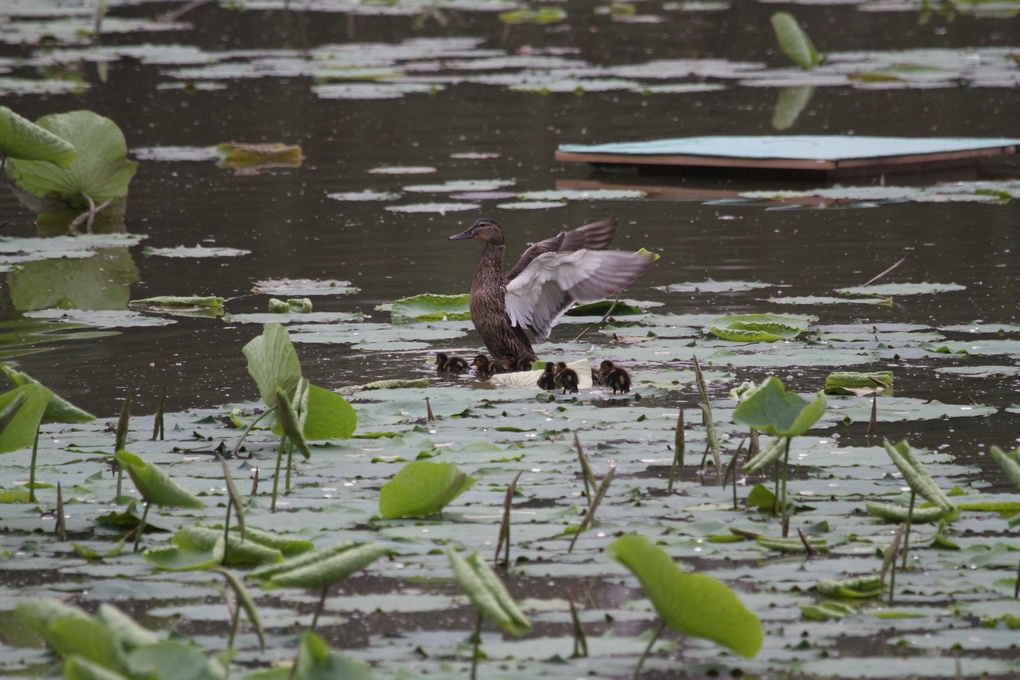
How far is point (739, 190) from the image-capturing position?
11.0 metres

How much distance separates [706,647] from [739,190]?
7.86 metres

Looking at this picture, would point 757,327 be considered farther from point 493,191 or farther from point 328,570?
point 493,191

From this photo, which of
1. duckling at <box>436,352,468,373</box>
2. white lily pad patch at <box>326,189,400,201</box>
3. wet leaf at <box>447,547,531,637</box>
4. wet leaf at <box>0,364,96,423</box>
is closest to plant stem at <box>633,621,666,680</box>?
wet leaf at <box>447,547,531,637</box>

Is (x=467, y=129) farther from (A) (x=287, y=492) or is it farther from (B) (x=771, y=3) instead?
(B) (x=771, y=3)

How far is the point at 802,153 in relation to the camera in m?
11.1

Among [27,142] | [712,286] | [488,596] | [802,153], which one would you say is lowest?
[712,286]

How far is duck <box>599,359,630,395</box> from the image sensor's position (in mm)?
5793

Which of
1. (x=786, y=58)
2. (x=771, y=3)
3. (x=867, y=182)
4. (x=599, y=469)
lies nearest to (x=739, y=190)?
(x=867, y=182)

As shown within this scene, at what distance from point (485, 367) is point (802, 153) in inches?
212

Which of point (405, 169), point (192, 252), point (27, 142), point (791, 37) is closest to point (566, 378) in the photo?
point (27, 142)

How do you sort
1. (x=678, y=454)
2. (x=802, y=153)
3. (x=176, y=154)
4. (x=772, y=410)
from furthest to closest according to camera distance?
1. (x=176, y=154)
2. (x=802, y=153)
3. (x=678, y=454)
4. (x=772, y=410)

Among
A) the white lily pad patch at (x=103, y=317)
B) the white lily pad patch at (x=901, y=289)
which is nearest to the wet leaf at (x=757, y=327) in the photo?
the white lily pad patch at (x=901, y=289)

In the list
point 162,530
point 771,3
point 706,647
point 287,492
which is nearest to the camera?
point 706,647

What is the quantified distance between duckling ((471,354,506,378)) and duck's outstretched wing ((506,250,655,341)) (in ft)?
1.33
